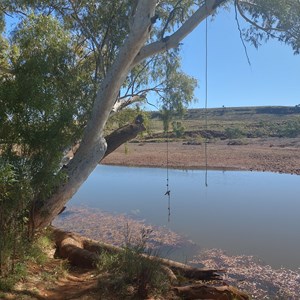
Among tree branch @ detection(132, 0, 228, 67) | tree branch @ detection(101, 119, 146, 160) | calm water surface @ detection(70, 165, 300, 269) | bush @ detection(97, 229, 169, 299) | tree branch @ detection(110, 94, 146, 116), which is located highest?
tree branch @ detection(132, 0, 228, 67)

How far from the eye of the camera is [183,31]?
6496 millimetres

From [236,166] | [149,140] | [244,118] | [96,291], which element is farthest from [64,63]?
[244,118]

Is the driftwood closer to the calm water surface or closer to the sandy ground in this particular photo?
the calm water surface

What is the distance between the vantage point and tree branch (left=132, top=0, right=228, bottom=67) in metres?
6.32

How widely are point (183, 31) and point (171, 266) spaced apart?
148 inches

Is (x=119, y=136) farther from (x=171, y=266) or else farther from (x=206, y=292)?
(x=206, y=292)

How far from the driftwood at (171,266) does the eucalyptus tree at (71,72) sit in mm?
944

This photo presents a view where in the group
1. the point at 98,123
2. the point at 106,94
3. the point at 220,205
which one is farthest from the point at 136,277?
the point at 220,205

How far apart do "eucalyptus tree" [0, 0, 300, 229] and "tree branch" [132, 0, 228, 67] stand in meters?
0.02

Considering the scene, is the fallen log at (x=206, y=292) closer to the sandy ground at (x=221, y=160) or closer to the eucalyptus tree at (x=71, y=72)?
the eucalyptus tree at (x=71, y=72)

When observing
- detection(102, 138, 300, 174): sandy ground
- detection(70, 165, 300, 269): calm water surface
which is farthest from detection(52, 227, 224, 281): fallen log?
detection(102, 138, 300, 174): sandy ground

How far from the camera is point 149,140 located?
48.8m


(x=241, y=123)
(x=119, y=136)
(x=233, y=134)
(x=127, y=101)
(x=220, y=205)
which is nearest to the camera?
(x=119, y=136)

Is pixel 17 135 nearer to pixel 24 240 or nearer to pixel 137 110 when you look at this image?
pixel 24 240
